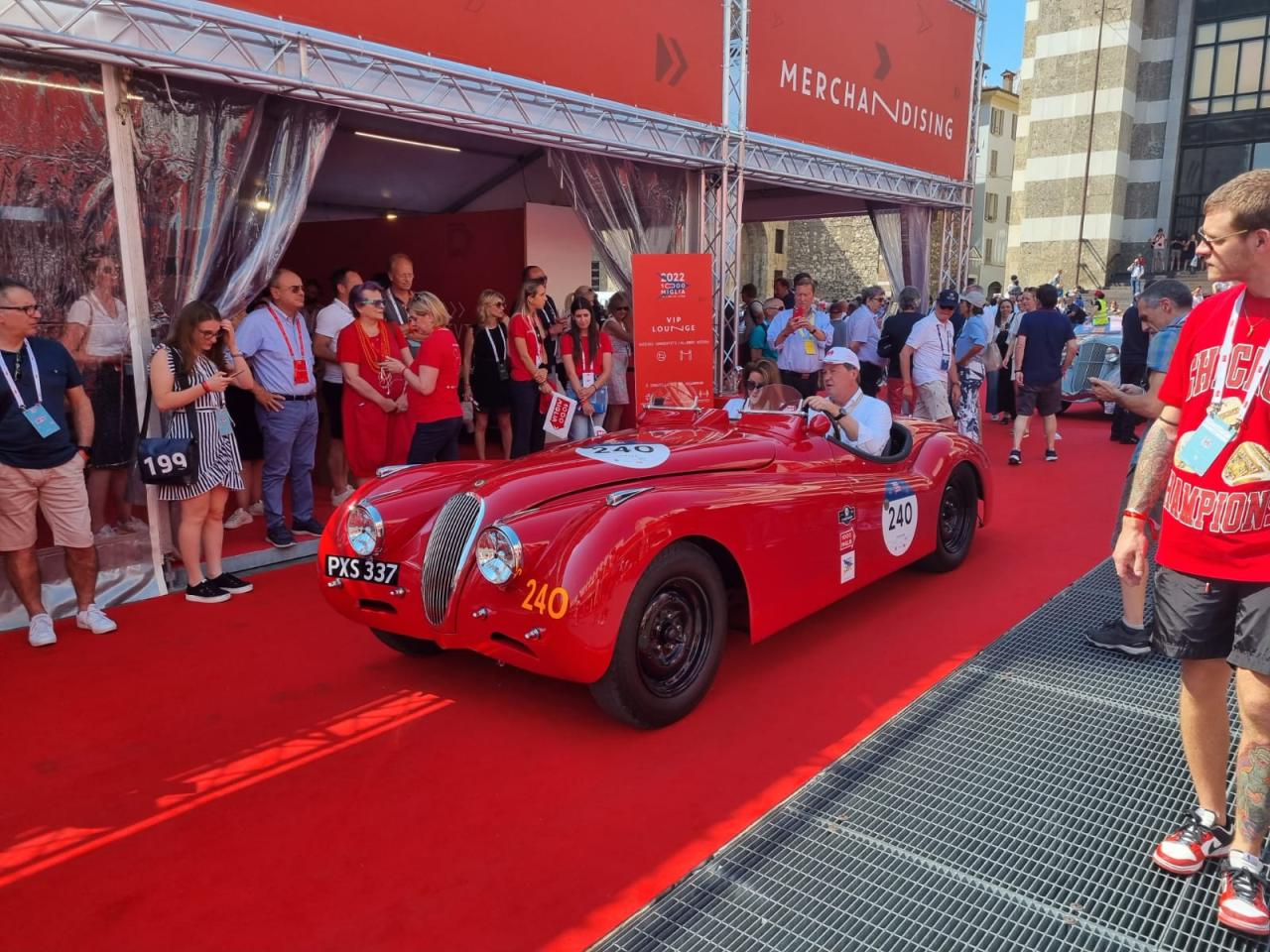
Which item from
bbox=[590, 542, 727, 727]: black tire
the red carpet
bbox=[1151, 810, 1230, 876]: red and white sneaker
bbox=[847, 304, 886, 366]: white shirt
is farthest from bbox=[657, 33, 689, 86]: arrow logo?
bbox=[1151, 810, 1230, 876]: red and white sneaker

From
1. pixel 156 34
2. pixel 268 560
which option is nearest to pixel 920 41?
pixel 156 34

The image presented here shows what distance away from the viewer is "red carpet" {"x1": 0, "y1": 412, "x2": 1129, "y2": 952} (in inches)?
87.7

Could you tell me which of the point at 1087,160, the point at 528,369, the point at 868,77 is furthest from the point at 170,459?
the point at 1087,160

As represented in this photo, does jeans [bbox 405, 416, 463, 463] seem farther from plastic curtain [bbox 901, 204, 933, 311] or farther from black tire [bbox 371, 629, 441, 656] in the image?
plastic curtain [bbox 901, 204, 933, 311]

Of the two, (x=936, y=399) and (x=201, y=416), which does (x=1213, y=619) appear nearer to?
(x=201, y=416)

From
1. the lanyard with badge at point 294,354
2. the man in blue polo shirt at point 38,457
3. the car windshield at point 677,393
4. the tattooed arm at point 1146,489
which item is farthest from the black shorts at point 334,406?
the tattooed arm at point 1146,489

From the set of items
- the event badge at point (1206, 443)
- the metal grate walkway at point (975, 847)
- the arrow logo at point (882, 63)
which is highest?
the arrow logo at point (882, 63)

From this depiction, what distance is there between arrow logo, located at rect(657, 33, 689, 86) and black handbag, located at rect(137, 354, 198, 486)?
501 cm

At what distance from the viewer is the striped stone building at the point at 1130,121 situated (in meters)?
27.6

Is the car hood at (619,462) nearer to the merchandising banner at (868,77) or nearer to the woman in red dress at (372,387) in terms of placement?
the woman in red dress at (372,387)

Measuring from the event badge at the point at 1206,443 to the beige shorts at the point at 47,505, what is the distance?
459cm

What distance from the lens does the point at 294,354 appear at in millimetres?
5379

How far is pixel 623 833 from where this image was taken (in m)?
2.56

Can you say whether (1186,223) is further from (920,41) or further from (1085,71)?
(920,41)
